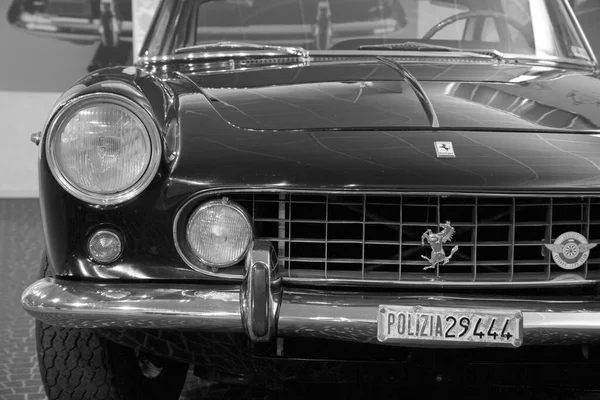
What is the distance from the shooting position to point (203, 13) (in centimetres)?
343

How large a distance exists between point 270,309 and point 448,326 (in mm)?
408

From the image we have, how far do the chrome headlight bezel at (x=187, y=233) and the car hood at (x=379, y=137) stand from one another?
5 cm

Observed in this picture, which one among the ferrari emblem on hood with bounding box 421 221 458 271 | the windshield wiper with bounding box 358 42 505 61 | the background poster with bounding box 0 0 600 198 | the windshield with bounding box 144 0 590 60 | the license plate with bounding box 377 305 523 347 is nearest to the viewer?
the license plate with bounding box 377 305 523 347

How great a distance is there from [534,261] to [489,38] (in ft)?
4.28

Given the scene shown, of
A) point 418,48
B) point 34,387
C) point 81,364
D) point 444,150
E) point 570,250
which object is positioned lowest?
point 34,387

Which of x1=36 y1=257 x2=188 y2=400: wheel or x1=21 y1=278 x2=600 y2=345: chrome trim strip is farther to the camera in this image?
x1=36 y1=257 x2=188 y2=400: wheel

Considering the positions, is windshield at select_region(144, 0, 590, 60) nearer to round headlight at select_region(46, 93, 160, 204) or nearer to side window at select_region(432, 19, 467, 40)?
side window at select_region(432, 19, 467, 40)

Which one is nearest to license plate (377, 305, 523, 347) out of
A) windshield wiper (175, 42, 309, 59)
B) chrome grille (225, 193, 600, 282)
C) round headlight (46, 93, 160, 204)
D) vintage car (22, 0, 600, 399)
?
vintage car (22, 0, 600, 399)

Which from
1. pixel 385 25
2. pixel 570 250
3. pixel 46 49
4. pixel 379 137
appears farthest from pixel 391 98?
pixel 46 49

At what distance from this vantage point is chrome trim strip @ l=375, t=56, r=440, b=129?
2322 millimetres

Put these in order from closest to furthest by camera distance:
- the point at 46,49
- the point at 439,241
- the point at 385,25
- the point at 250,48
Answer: the point at 439,241
the point at 250,48
the point at 385,25
the point at 46,49

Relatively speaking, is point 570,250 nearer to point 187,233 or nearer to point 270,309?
point 270,309

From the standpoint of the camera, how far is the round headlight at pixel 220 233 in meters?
2.16

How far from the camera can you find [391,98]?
245cm
